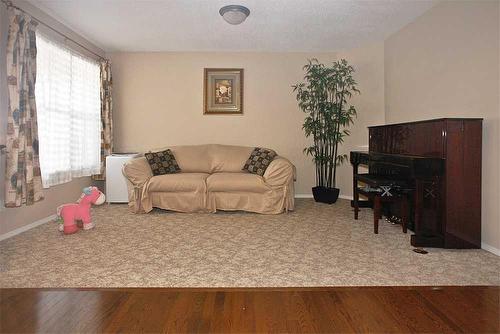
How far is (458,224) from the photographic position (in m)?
2.53

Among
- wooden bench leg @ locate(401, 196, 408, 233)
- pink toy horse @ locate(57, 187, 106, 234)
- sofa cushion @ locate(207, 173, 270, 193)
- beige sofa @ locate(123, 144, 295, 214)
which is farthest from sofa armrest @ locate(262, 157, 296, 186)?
pink toy horse @ locate(57, 187, 106, 234)

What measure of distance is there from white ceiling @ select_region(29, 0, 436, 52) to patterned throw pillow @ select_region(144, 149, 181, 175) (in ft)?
5.46

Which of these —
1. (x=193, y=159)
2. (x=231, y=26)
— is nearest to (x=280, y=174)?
(x=193, y=159)

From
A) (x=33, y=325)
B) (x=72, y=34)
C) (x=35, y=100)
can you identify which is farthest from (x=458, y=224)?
(x=72, y=34)

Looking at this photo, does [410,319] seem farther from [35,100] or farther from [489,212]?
[35,100]

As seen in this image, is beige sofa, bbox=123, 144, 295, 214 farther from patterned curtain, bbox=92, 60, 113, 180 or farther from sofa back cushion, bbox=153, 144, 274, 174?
patterned curtain, bbox=92, 60, 113, 180

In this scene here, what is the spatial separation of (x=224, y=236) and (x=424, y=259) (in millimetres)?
1699

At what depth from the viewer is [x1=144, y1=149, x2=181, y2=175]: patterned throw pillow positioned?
164 inches

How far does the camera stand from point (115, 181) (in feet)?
14.4

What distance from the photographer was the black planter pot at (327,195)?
14.6 ft

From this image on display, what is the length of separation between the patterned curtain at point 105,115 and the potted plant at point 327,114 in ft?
9.76

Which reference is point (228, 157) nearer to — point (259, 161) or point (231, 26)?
point (259, 161)

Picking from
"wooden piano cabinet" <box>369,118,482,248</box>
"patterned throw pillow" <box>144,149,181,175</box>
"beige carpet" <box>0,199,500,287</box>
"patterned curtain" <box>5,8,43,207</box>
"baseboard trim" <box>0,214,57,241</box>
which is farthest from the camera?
"patterned throw pillow" <box>144,149,181,175</box>

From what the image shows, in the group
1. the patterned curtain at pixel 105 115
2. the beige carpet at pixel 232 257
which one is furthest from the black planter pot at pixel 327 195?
the patterned curtain at pixel 105 115
